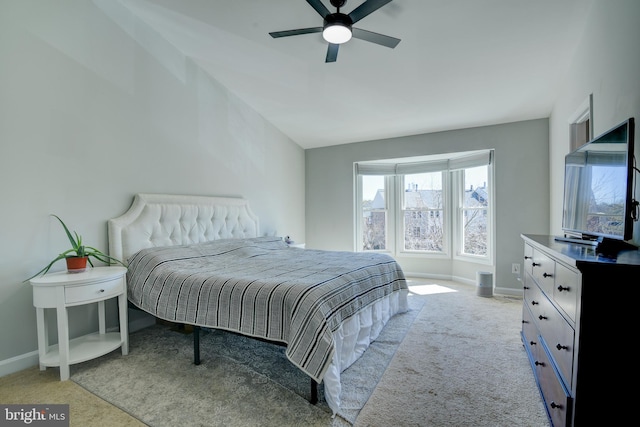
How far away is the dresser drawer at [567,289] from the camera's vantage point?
46.8 inches

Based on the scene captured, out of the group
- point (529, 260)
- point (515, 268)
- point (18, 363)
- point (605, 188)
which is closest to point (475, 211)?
point (515, 268)

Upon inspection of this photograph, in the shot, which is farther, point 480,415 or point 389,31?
point 389,31

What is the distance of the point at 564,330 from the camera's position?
4.37 ft

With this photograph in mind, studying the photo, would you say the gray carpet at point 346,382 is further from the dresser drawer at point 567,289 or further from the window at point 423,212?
the window at point 423,212

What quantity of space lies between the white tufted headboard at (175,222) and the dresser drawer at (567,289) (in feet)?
10.6

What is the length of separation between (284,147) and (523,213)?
375cm

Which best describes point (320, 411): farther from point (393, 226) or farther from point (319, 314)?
point (393, 226)

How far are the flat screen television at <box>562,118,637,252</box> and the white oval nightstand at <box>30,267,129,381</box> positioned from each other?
3.15 m

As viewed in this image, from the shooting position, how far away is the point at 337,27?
209 centimetres

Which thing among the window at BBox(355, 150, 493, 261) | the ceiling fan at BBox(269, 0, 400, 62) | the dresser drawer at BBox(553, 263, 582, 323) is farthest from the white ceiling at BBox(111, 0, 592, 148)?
the dresser drawer at BBox(553, 263, 582, 323)

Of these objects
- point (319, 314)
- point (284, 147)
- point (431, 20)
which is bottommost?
point (319, 314)

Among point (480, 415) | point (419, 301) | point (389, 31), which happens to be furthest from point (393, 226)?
point (480, 415)
